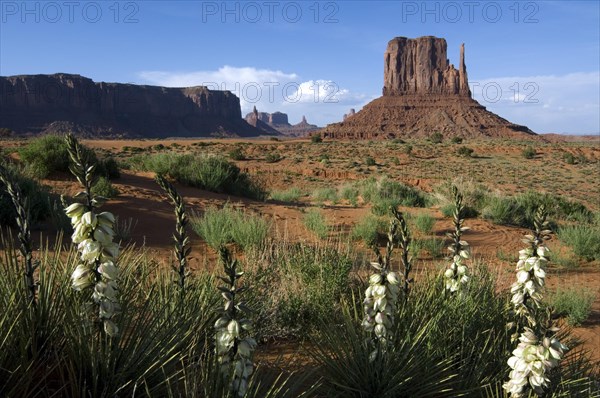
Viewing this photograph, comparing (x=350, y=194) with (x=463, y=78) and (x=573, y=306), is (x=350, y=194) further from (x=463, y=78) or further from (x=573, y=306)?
(x=463, y=78)

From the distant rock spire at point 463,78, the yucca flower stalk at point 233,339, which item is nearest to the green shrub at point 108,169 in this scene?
the yucca flower stalk at point 233,339

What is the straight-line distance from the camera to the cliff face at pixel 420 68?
115 m

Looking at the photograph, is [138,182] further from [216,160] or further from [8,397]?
[8,397]

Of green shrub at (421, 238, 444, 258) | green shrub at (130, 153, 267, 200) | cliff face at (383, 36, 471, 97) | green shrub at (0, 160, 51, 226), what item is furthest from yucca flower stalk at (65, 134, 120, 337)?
cliff face at (383, 36, 471, 97)

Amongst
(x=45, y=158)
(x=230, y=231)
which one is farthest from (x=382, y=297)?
(x=45, y=158)

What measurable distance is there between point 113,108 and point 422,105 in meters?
78.6

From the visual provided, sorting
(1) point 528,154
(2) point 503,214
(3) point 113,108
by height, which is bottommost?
(2) point 503,214

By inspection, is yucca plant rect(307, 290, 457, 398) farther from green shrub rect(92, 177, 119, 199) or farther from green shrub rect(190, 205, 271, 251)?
green shrub rect(92, 177, 119, 199)

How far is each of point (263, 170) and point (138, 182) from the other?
18.9 m

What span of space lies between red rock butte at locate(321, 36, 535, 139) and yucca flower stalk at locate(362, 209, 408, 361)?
8597 cm

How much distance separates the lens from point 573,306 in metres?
Result: 6.39

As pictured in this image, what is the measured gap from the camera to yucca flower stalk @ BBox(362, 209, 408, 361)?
246 cm

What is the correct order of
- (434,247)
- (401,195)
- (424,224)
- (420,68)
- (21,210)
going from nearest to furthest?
(21,210)
(434,247)
(424,224)
(401,195)
(420,68)

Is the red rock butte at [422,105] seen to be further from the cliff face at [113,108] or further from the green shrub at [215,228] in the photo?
the green shrub at [215,228]
